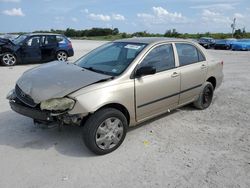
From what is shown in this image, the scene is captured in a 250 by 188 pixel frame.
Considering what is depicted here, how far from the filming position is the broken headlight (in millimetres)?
3686

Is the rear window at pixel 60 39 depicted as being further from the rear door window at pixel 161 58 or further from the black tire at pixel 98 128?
the black tire at pixel 98 128

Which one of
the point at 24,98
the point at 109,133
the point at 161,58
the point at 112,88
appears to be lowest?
the point at 109,133

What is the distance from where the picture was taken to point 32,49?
13.2m

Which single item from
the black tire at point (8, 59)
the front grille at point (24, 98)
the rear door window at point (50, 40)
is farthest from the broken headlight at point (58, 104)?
the rear door window at point (50, 40)

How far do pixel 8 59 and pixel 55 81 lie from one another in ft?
32.6

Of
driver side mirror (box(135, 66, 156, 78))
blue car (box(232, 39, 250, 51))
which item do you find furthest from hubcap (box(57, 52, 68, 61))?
blue car (box(232, 39, 250, 51))

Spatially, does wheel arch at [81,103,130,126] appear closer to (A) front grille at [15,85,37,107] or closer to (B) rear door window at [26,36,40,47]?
(A) front grille at [15,85,37,107]

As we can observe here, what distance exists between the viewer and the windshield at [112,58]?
442cm

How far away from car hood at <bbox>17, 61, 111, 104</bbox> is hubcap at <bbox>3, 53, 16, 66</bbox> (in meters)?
9.08

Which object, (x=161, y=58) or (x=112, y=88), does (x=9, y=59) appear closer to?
(x=161, y=58)

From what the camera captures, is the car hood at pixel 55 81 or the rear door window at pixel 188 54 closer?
the car hood at pixel 55 81

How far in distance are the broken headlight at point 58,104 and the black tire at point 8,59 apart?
10.2 meters

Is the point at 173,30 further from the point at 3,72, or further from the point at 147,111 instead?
the point at 147,111

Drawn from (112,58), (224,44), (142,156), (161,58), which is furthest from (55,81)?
(224,44)
